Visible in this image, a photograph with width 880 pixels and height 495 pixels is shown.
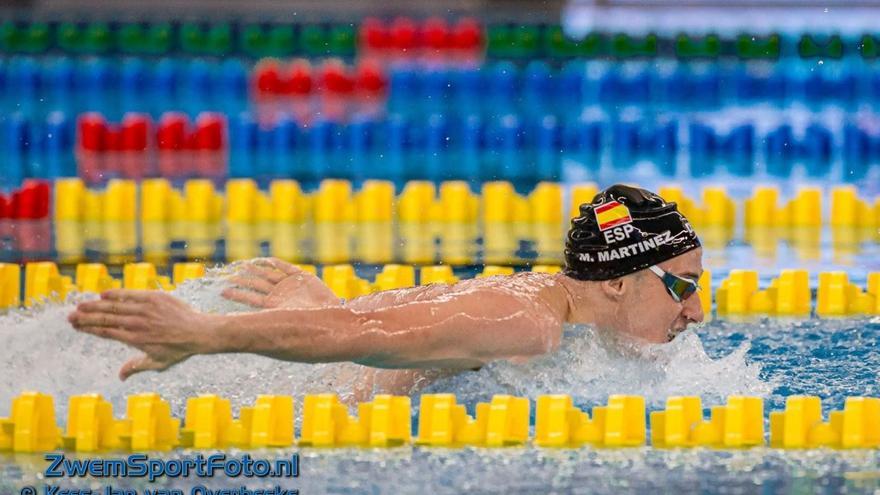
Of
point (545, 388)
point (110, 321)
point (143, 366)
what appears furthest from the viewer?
point (545, 388)

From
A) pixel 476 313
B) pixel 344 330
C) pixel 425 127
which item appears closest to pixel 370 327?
pixel 344 330

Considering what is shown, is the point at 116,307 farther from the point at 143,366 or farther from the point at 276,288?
the point at 276,288

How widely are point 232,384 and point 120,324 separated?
3.89ft

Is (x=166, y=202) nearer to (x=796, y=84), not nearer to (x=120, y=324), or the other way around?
(x=120, y=324)

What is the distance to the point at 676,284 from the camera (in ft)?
13.1

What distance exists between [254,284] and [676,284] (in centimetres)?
127

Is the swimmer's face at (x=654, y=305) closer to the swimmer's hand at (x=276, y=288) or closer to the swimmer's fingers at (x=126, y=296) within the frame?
the swimmer's hand at (x=276, y=288)

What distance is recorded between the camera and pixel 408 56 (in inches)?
513

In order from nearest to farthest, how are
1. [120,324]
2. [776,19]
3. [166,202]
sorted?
1. [120,324]
2. [166,202]
3. [776,19]

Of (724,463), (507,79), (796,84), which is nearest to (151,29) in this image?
(507,79)

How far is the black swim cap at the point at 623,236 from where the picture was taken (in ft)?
13.1

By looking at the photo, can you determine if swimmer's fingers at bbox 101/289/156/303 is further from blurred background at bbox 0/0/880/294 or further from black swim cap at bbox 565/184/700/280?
blurred background at bbox 0/0/880/294

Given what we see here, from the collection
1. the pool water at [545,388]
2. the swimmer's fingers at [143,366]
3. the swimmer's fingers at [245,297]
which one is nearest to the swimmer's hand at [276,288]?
the swimmer's fingers at [245,297]

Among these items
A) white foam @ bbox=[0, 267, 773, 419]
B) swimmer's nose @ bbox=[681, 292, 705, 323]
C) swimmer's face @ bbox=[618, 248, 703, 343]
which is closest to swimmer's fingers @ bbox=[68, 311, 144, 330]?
white foam @ bbox=[0, 267, 773, 419]
